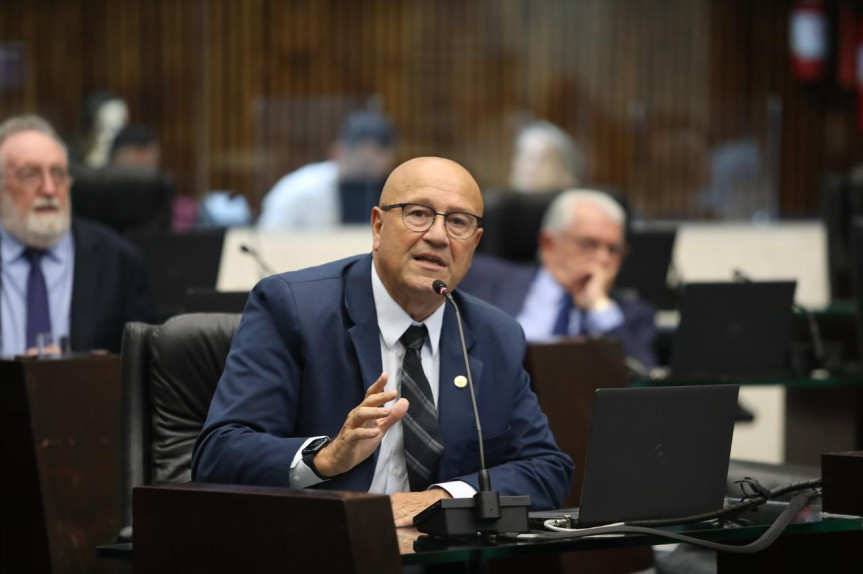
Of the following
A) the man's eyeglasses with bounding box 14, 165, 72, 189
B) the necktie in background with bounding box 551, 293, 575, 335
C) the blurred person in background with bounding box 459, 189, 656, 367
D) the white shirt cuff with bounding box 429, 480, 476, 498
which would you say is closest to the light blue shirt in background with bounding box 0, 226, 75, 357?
the man's eyeglasses with bounding box 14, 165, 72, 189

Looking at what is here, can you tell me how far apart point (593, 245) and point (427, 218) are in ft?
8.36

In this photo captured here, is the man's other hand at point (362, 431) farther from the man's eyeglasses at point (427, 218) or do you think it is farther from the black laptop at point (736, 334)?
the black laptop at point (736, 334)

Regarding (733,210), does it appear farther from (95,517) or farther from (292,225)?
(95,517)

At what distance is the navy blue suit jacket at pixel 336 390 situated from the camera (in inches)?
95.8

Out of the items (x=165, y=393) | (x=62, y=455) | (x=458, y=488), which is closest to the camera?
(x=458, y=488)

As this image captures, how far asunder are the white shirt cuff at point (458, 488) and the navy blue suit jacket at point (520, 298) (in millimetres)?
2586

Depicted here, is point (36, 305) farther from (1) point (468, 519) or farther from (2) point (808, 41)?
(2) point (808, 41)

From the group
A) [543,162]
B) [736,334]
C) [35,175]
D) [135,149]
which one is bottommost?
[736,334]

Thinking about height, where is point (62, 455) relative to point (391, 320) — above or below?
below

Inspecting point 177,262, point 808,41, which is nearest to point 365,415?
point 177,262

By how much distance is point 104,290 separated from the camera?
434 centimetres

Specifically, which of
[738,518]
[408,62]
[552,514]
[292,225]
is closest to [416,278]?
[552,514]

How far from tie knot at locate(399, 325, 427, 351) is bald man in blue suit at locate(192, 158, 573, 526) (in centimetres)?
1

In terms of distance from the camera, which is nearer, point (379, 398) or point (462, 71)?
point (379, 398)
